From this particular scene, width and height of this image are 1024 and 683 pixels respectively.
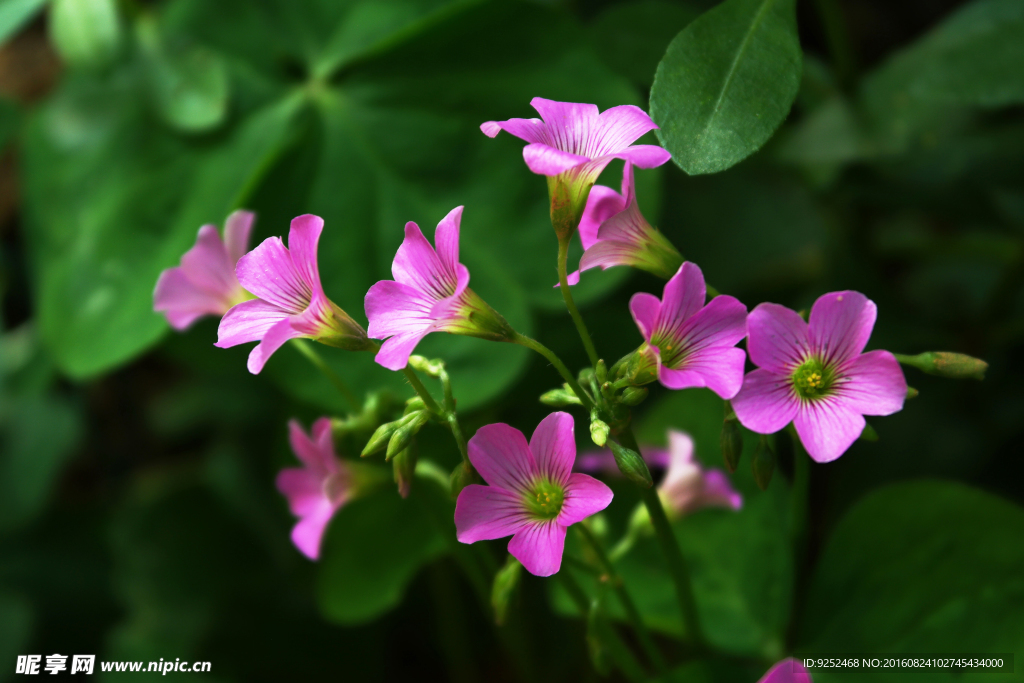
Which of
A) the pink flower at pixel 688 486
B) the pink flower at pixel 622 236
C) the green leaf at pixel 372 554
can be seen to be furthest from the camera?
the green leaf at pixel 372 554

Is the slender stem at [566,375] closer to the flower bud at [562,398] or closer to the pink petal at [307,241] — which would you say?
the flower bud at [562,398]

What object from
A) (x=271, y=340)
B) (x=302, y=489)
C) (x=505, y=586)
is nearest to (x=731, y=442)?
(x=505, y=586)

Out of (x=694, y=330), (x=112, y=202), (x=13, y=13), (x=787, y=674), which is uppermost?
(x=13, y=13)

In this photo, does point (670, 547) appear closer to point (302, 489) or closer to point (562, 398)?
point (562, 398)

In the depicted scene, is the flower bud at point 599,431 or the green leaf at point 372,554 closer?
the flower bud at point 599,431

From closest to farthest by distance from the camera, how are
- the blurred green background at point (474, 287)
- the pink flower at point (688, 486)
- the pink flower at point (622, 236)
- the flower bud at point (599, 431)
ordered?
the flower bud at point (599, 431) → the pink flower at point (622, 236) → the pink flower at point (688, 486) → the blurred green background at point (474, 287)

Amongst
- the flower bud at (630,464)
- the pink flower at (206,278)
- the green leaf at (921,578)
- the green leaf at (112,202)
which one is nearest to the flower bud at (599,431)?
Answer: the flower bud at (630,464)

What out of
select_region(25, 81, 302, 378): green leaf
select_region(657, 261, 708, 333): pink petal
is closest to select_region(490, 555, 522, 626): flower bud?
select_region(657, 261, 708, 333): pink petal
